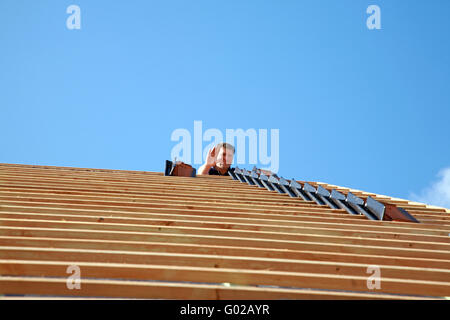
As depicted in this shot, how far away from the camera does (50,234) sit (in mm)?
1541

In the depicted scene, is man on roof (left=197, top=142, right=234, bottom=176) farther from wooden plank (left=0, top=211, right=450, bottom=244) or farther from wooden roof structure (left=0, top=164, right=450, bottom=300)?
wooden plank (left=0, top=211, right=450, bottom=244)

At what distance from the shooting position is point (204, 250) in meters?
1.48

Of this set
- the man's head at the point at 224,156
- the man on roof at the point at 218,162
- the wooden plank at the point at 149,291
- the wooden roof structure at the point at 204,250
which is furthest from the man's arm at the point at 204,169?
the wooden plank at the point at 149,291

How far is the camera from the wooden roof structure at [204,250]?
1.15 m

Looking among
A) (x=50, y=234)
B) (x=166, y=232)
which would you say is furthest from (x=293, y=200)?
(x=50, y=234)

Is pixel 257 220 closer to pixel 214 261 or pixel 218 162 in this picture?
pixel 214 261

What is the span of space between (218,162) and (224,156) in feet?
0.45

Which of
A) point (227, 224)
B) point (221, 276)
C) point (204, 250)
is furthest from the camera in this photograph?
point (227, 224)

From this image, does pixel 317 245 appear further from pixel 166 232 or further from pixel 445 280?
pixel 166 232

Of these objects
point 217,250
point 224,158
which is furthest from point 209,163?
point 217,250

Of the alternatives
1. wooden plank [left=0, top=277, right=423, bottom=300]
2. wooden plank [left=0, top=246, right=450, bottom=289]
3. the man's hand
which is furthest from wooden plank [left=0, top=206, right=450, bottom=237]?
the man's hand

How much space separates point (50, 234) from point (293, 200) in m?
1.90

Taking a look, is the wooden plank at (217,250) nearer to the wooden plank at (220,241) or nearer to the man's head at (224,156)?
the wooden plank at (220,241)

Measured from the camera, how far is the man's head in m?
5.49
